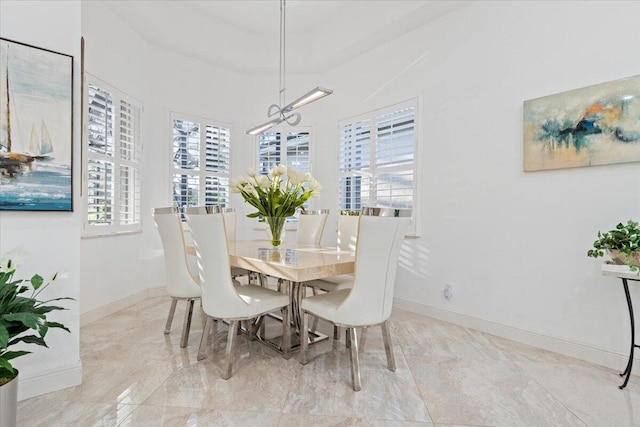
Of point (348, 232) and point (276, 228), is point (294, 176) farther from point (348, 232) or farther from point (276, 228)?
point (348, 232)

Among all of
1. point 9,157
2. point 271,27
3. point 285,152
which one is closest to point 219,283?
point 9,157

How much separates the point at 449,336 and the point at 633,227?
1.52 metres

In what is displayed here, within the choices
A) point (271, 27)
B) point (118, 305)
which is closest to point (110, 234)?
point (118, 305)

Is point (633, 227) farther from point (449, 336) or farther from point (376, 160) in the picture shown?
point (376, 160)

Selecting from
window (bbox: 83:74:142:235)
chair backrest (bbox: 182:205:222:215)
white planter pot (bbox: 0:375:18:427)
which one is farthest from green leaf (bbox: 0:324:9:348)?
window (bbox: 83:74:142:235)

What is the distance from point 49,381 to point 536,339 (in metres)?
3.40

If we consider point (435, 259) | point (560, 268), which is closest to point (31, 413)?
point (435, 259)

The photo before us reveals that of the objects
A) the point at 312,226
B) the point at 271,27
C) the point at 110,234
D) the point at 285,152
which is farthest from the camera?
the point at 285,152

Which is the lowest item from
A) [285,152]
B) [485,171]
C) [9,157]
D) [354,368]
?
[354,368]

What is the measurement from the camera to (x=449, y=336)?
2775mm

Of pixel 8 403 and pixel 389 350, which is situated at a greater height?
pixel 8 403

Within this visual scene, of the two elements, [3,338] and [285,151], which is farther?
[285,151]

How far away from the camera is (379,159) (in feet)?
12.8

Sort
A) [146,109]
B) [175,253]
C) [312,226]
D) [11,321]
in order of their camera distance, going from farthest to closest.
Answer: [146,109] < [312,226] < [175,253] < [11,321]
